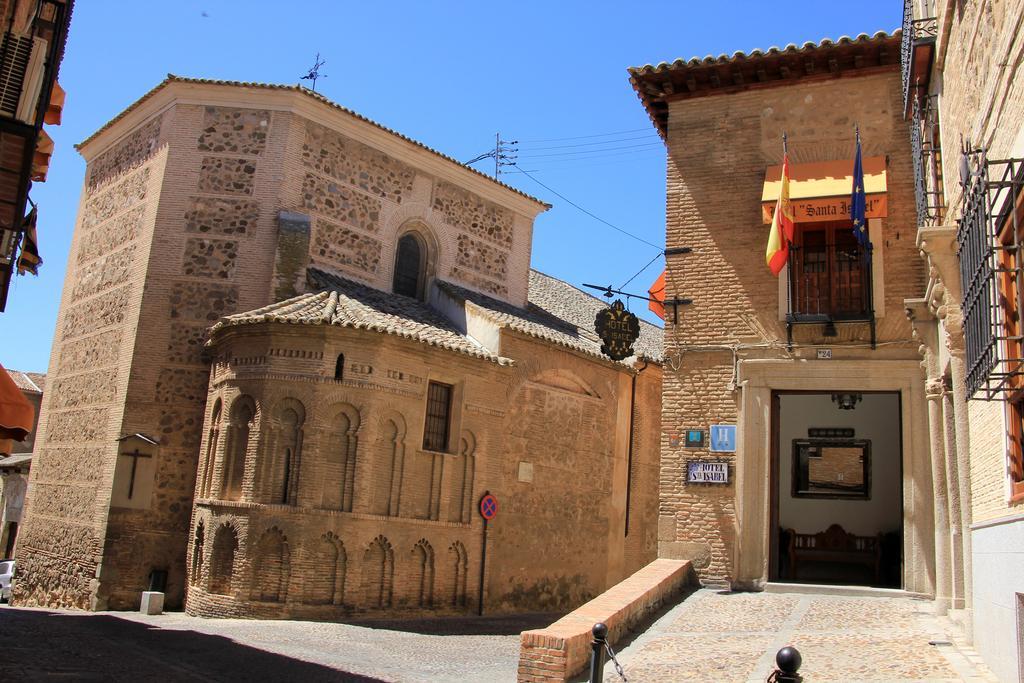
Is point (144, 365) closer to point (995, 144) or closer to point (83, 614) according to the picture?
point (83, 614)

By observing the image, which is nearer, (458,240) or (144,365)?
(144,365)

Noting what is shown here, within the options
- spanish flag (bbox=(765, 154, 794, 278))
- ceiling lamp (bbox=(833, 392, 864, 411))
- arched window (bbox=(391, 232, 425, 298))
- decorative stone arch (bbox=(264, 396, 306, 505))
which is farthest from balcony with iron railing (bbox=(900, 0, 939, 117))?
arched window (bbox=(391, 232, 425, 298))

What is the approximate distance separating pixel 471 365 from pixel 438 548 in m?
3.49

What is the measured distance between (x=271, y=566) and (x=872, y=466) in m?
10.0

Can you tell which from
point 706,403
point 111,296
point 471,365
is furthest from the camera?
point 111,296

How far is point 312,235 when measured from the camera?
17766 millimetres

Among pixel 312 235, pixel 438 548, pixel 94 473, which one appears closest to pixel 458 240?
pixel 312 235

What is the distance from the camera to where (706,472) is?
38.1 ft

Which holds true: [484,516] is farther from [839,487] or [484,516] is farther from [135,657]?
[135,657]

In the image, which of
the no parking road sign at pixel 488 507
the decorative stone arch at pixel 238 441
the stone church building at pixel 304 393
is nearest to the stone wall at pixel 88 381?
the stone church building at pixel 304 393

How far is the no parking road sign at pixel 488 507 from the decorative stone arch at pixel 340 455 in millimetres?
2975

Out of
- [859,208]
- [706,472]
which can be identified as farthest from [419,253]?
[859,208]

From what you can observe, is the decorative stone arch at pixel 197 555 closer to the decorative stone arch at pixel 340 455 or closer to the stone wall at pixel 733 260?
the decorative stone arch at pixel 340 455

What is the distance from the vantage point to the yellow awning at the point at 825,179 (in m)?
11.4
